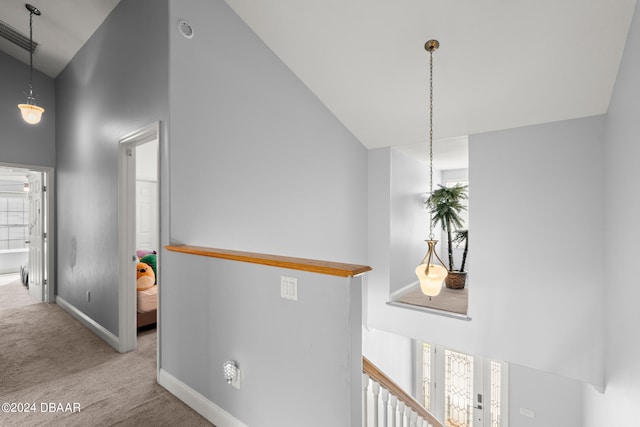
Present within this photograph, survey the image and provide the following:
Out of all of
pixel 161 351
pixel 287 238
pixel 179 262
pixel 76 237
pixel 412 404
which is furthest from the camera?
pixel 76 237

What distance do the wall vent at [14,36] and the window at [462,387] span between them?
704 cm

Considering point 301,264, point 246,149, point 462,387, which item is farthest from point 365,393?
point 462,387

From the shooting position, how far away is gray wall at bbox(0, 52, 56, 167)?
3.85 metres

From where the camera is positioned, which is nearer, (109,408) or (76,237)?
(109,408)

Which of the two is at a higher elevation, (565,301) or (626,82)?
(626,82)

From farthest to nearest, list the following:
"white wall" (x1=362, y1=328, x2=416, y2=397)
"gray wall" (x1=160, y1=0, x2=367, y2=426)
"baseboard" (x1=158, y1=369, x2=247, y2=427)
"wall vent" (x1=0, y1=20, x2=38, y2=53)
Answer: "white wall" (x1=362, y1=328, x2=416, y2=397) → "wall vent" (x1=0, y1=20, x2=38, y2=53) → "baseboard" (x1=158, y1=369, x2=247, y2=427) → "gray wall" (x1=160, y1=0, x2=367, y2=426)

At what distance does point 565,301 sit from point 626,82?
2156 millimetres

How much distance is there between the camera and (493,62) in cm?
278

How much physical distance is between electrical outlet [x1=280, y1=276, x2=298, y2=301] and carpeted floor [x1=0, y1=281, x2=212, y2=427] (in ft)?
3.63

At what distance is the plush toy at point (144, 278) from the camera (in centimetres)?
368

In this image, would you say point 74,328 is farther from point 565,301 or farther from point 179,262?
point 565,301

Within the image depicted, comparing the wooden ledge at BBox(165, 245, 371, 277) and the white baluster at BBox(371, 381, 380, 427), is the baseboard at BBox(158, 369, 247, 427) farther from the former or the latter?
the wooden ledge at BBox(165, 245, 371, 277)

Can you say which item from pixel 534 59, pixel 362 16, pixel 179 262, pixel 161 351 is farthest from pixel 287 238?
pixel 534 59

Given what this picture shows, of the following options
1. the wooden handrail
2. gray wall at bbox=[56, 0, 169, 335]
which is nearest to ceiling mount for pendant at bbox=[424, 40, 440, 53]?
gray wall at bbox=[56, 0, 169, 335]
